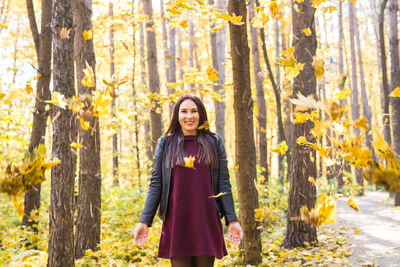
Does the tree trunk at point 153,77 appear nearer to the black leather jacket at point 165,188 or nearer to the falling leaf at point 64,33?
the falling leaf at point 64,33

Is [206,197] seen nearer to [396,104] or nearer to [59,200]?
[59,200]

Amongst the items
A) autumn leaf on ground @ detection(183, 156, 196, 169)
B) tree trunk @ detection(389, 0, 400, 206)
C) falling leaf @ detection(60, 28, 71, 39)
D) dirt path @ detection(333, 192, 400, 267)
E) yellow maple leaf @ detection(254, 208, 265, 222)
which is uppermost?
tree trunk @ detection(389, 0, 400, 206)

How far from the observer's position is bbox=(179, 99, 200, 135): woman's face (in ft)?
9.07

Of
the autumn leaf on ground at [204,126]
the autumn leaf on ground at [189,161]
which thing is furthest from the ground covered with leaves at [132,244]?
the autumn leaf on ground at [189,161]

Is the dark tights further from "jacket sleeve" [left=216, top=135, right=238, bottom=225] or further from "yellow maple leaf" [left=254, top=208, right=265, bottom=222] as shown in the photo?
"yellow maple leaf" [left=254, top=208, right=265, bottom=222]

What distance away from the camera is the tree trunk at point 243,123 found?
139 inches

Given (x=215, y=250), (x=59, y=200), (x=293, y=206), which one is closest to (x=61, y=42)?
(x=59, y=200)

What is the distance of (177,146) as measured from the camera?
8.87 feet

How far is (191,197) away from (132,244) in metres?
3.79

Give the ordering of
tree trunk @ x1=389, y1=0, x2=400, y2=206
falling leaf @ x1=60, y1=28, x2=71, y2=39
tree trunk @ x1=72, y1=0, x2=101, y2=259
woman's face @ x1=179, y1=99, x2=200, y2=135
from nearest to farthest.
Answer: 1. woman's face @ x1=179, y1=99, x2=200, y2=135
2. falling leaf @ x1=60, y1=28, x2=71, y2=39
3. tree trunk @ x1=72, y1=0, x2=101, y2=259
4. tree trunk @ x1=389, y1=0, x2=400, y2=206

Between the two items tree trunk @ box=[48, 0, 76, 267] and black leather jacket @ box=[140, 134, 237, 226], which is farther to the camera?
tree trunk @ box=[48, 0, 76, 267]

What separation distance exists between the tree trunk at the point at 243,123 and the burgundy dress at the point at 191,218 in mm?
1114

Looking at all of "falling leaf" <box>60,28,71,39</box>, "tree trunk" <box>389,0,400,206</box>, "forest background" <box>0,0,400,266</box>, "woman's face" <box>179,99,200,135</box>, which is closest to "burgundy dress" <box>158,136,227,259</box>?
"woman's face" <box>179,99,200,135</box>

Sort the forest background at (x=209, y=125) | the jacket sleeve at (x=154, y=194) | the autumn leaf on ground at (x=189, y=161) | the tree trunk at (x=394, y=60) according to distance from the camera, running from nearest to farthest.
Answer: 1. the forest background at (x=209, y=125)
2. the autumn leaf on ground at (x=189, y=161)
3. the jacket sleeve at (x=154, y=194)
4. the tree trunk at (x=394, y=60)
